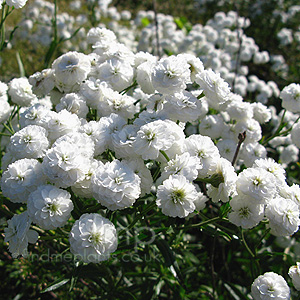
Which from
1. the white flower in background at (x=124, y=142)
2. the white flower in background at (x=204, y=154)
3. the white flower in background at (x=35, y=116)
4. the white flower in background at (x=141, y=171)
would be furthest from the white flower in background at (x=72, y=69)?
the white flower in background at (x=204, y=154)

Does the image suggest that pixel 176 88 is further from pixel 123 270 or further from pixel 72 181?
pixel 123 270

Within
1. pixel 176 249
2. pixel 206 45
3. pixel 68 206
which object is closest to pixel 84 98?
pixel 68 206

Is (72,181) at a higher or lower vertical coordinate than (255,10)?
higher

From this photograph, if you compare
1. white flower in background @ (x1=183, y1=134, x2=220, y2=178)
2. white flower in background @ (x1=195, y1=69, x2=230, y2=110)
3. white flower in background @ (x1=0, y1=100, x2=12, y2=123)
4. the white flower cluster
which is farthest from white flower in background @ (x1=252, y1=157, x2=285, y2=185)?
white flower in background @ (x1=0, y1=100, x2=12, y2=123)

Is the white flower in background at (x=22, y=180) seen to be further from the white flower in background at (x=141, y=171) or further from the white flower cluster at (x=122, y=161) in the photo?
the white flower in background at (x=141, y=171)

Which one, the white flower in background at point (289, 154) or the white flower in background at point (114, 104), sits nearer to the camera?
the white flower in background at point (114, 104)
